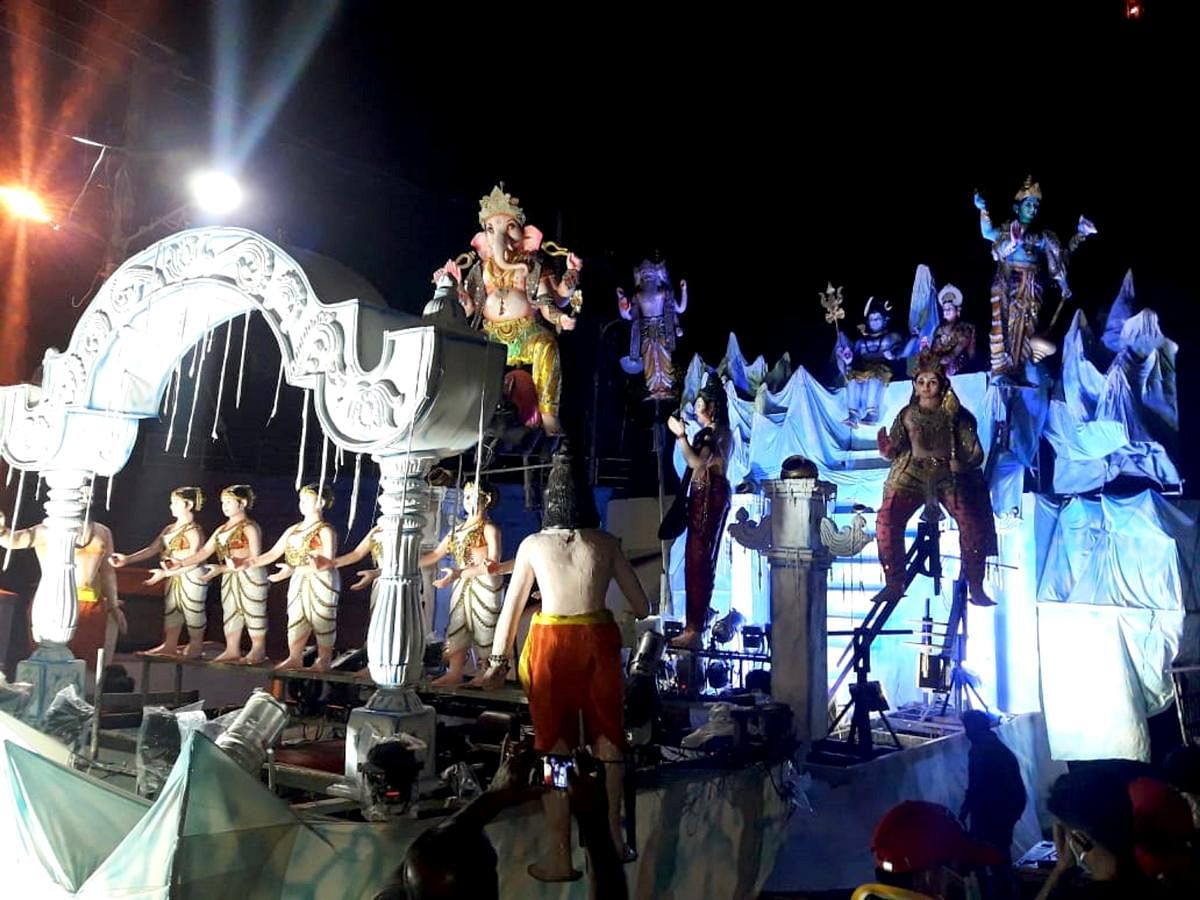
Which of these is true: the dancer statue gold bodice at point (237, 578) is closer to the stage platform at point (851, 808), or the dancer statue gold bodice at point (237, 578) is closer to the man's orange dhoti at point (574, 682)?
the man's orange dhoti at point (574, 682)

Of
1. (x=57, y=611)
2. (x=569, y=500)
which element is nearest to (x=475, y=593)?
(x=569, y=500)

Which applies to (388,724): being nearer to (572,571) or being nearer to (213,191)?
(572,571)

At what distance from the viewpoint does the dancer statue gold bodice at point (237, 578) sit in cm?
681

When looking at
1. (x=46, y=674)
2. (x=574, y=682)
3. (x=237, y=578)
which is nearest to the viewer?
(x=574, y=682)

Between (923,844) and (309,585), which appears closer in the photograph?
(923,844)

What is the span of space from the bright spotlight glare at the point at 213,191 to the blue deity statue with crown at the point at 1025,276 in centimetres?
915

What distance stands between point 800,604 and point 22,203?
9.52 meters

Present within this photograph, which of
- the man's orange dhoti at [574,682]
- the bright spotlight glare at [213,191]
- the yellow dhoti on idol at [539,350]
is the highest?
the bright spotlight glare at [213,191]

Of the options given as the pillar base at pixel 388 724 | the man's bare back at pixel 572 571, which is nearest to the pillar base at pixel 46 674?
the pillar base at pixel 388 724

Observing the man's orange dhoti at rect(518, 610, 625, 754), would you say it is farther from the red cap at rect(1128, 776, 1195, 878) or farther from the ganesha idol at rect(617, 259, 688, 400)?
the ganesha idol at rect(617, 259, 688, 400)

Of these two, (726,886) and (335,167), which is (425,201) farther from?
(726,886)

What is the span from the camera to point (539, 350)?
281 inches

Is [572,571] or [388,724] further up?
[572,571]

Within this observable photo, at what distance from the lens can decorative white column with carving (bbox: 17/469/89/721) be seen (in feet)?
20.4
